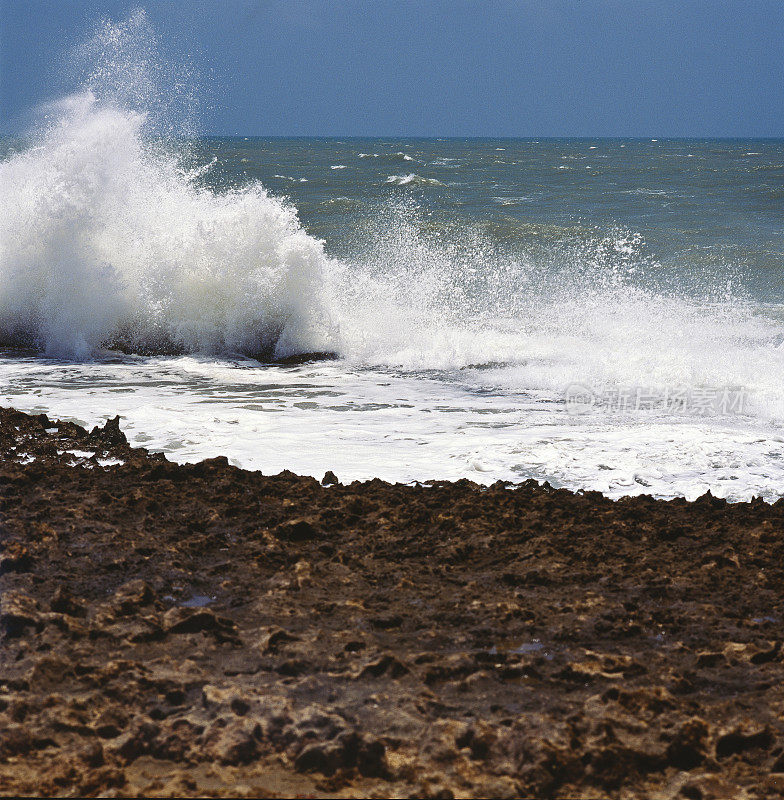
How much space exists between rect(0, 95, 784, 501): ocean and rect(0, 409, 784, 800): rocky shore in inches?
43.7

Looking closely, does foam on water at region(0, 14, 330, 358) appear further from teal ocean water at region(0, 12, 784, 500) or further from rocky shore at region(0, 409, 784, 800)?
rocky shore at region(0, 409, 784, 800)

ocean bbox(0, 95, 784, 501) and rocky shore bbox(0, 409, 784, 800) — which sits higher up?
ocean bbox(0, 95, 784, 501)

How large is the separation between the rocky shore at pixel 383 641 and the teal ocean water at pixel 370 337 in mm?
1098

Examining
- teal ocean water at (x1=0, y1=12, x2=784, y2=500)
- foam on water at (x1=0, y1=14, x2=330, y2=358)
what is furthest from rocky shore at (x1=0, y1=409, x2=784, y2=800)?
foam on water at (x1=0, y1=14, x2=330, y2=358)

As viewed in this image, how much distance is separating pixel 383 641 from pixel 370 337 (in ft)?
24.0

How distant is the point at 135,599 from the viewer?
3.17 meters

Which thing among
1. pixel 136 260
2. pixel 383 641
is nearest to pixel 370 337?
pixel 136 260

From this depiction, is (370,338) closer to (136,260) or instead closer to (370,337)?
(370,337)

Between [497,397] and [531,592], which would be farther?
[497,397]

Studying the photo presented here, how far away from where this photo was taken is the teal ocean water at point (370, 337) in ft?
19.5

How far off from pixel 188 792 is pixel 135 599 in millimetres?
1185

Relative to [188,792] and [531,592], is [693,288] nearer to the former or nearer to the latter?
[531,592]

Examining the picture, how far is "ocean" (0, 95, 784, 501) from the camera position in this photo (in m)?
5.92

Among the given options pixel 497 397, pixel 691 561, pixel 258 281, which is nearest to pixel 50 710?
pixel 691 561
